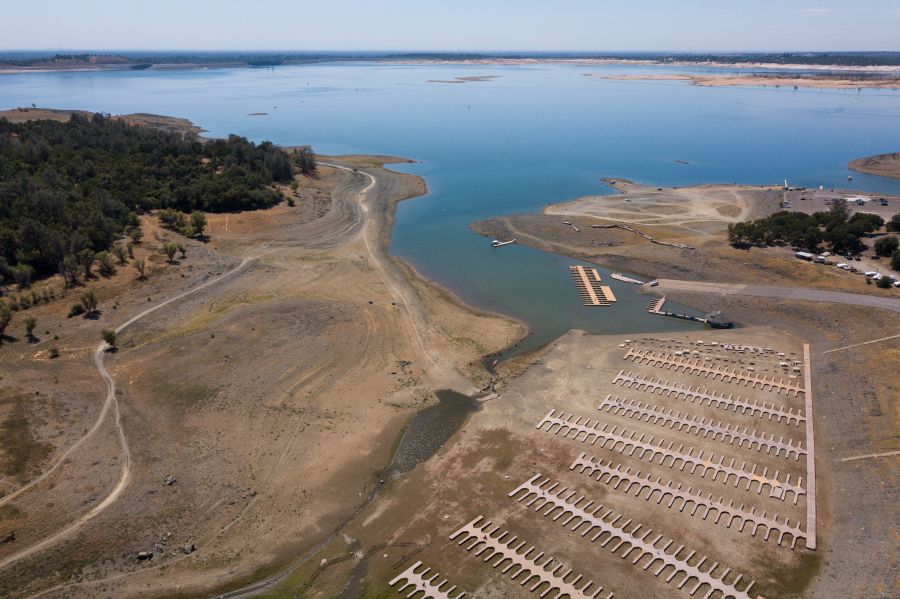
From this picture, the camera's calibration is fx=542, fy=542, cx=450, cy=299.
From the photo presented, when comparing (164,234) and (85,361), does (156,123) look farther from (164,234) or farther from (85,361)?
(85,361)

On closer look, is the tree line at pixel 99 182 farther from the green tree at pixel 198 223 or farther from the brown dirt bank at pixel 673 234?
the brown dirt bank at pixel 673 234

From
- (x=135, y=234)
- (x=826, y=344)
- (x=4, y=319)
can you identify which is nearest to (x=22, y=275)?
(x=4, y=319)

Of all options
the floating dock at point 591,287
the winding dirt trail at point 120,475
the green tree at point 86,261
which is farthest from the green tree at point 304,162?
the winding dirt trail at point 120,475

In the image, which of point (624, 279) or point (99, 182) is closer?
point (624, 279)

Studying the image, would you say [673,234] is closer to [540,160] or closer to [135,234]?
[540,160]

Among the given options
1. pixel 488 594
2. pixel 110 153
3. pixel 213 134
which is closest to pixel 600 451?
pixel 488 594

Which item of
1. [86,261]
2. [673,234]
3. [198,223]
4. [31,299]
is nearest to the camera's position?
[31,299]
